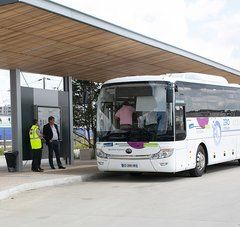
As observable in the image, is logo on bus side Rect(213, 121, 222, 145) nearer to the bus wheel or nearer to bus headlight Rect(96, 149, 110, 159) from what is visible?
the bus wheel

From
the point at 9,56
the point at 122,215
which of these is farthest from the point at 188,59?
the point at 122,215

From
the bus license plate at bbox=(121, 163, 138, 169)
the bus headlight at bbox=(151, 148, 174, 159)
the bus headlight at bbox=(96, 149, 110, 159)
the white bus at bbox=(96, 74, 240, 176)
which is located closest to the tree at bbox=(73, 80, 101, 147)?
the white bus at bbox=(96, 74, 240, 176)

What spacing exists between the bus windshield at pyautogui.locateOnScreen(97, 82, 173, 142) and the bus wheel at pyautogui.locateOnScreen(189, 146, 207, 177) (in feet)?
5.92

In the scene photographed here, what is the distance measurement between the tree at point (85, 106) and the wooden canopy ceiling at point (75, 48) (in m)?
4.45

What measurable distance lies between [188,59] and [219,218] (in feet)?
36.6

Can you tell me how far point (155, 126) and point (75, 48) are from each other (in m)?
3.32

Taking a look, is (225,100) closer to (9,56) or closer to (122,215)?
(9,56)

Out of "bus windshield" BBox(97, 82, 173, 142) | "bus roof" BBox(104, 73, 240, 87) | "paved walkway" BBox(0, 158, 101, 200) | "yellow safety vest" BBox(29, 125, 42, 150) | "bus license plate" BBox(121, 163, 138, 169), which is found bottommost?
"paved walkway" BBox(0, 158, 101, 200)

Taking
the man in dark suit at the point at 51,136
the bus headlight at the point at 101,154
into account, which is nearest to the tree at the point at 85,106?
the man in dark suit at the point at 51,136

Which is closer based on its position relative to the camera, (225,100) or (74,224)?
(74,224)

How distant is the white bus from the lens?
14.2m

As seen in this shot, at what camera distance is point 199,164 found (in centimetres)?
1561

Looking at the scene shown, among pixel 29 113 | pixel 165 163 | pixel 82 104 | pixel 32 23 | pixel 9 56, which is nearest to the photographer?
pixel 32 23

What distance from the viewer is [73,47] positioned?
14945mm
